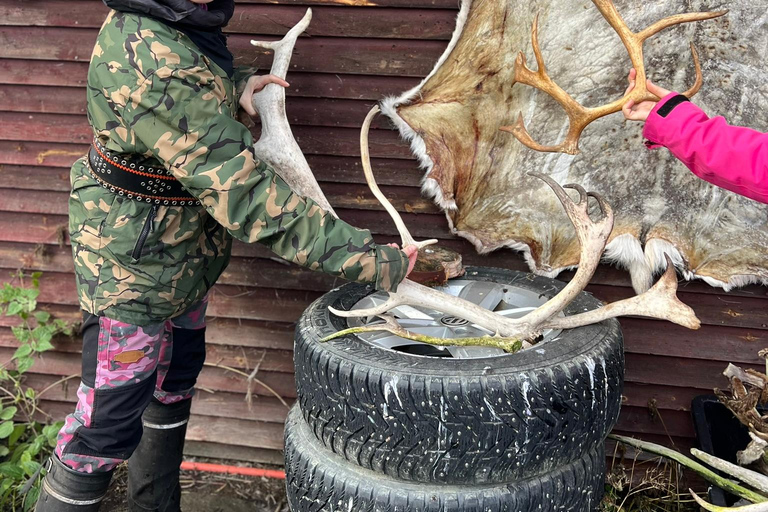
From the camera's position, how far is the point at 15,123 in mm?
3131

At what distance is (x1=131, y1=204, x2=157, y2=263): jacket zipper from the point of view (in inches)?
81.4

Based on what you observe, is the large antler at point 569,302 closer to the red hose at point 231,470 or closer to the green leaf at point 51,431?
the red hose at point 231,470

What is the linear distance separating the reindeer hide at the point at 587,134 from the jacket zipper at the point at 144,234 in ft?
3.63

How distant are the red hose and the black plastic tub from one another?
189 cm

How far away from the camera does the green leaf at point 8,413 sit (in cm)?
320

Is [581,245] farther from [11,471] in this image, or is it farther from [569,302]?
[11,471]

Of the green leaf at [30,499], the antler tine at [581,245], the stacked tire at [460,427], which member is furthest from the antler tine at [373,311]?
the green leaf at [30,499]

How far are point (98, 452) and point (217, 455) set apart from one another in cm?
137

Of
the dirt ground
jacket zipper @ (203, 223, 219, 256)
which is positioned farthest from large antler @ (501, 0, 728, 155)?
the dirt ground

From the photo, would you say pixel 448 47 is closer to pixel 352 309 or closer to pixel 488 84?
pixel 488 84

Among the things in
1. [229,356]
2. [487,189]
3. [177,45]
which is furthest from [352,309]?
[229,356]

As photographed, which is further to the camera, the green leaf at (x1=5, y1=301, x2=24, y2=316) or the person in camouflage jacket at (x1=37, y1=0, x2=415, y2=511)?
the green leaf at (x1=5, y1=301, x2=24, y2=316)

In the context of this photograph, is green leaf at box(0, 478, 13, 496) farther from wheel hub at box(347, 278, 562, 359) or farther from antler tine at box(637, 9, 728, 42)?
antler tine at box(637, 9, 728, 42)

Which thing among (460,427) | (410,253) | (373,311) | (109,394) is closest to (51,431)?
(109,394)
